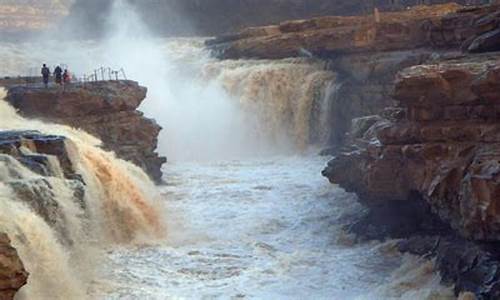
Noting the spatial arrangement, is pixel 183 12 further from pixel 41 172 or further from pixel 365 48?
pixel 41 172

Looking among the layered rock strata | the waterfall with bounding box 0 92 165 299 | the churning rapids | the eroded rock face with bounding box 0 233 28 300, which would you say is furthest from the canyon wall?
the eroded rock face with bounding box 0 233 28 300

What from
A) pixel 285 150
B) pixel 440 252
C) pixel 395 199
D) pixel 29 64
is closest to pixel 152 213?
pixel 395 199

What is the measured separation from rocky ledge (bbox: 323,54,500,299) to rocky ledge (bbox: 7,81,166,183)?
24.8 feet

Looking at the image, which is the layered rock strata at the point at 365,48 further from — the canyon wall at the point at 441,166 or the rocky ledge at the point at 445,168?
the rocky ledge at the point at 445,168

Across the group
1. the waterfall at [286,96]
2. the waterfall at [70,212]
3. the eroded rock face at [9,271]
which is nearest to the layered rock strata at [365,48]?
the waterfall at [286,96]

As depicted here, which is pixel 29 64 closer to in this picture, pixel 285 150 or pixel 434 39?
pixel 285 150

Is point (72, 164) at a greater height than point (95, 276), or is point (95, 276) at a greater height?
point (72, 164)

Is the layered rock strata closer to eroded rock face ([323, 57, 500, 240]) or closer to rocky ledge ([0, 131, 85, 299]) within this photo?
eroded rock face ([323, 57, 500, 240])

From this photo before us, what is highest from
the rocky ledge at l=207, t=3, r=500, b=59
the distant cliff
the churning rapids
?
the distant cliff

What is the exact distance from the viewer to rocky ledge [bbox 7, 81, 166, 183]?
768 inches

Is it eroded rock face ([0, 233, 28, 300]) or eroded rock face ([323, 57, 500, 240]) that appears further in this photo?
eroded rock face ([323, 57, 500, 240])

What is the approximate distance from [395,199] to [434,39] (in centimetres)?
1046

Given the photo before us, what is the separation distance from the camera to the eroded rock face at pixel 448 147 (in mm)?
11461

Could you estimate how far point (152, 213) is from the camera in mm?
16547
